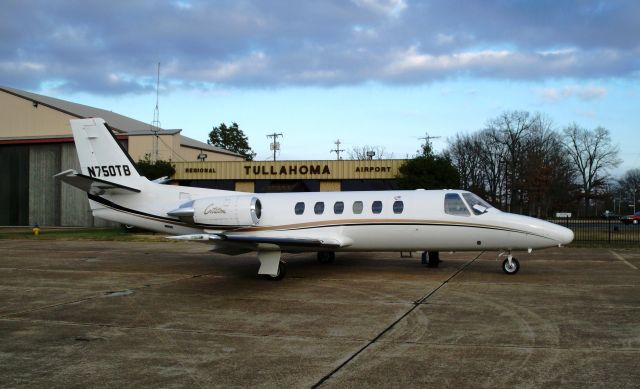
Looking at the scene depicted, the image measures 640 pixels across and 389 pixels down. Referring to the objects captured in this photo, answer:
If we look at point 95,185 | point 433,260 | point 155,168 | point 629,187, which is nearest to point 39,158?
point 155,168

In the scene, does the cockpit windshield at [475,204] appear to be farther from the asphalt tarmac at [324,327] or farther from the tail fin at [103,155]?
the tail fin at [103,155]

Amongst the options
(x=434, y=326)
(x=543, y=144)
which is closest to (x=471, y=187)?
(x=543, y=144)

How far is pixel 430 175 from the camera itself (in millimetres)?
33250

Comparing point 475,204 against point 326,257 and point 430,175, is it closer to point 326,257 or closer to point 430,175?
point 326,257

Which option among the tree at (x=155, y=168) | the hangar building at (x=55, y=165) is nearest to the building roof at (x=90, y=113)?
the hangar building at (x=55, y=165)

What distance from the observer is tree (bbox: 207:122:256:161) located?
114 metres

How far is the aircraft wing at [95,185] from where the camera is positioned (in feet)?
50.1

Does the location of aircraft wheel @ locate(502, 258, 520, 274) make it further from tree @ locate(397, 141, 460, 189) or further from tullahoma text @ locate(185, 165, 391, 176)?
tullahoma text @ locate(185, 165, 391, 176)

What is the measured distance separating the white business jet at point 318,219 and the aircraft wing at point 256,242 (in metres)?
0.02

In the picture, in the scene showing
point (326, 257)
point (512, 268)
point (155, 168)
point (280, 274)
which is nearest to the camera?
point (280, 274)

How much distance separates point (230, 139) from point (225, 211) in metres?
101

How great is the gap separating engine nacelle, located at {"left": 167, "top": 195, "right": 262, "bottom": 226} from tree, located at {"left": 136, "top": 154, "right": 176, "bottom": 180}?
24.2m

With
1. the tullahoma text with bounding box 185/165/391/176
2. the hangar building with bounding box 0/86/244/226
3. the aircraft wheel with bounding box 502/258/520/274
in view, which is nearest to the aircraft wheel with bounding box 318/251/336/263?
the aircraft wheel with bounding box 502/258/520/274

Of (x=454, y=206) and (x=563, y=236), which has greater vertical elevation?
(x=454, y=206)
